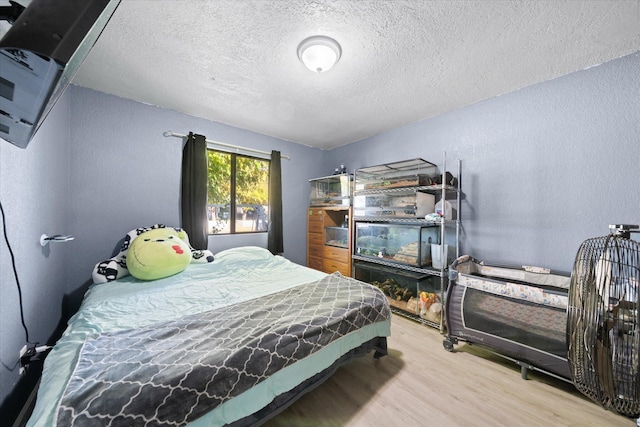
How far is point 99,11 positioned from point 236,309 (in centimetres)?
151

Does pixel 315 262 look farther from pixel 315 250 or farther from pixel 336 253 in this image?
pixel 336 253

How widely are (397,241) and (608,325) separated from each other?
1.97 m

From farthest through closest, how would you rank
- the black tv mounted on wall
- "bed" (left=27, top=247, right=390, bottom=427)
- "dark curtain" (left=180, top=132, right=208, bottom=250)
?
"dark curtain" (left=180, top=132, right=208, bottom=250) → "bed" (left=27, top=247, right=390, bottom=427) → the black tv mounted on wall

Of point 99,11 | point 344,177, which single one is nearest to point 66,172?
point 99,11

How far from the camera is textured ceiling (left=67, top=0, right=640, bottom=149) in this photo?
138 centimetres

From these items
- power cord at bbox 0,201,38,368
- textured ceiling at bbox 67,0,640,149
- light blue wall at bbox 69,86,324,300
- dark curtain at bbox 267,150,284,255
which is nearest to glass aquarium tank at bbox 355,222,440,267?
dark curtain at bbox 267,150,284,255

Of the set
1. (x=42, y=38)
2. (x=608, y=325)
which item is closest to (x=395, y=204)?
(x=608, y=325)

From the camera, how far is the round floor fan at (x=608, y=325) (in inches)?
34.1

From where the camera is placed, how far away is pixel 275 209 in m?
3.51

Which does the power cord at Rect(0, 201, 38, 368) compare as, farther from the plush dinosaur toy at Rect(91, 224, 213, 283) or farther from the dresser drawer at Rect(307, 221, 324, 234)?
the dresser drawer at Rect(307, 221, 324, 234)

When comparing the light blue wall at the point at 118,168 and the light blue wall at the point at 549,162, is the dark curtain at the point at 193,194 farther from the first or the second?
the light blue wall at the point at 549,162

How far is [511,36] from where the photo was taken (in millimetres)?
1559

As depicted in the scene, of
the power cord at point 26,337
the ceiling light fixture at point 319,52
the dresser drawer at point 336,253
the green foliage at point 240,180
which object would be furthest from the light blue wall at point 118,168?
the ceiling light fixture at point 319,52

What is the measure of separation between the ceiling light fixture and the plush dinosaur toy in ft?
6.94
